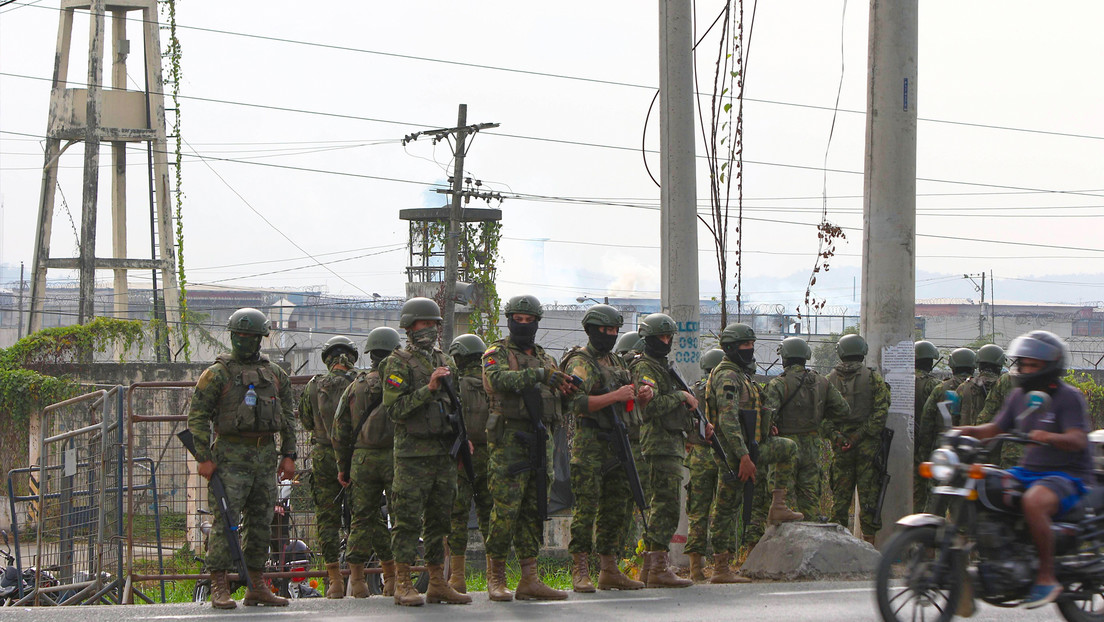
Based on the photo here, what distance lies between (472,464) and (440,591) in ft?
3.15

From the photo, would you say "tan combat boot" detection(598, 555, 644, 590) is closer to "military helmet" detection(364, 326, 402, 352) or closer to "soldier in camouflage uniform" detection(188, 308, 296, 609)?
"soldier in camouflage uniform" detection(188, 308, 296, 609)

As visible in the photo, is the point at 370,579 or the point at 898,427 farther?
the point at 898,427

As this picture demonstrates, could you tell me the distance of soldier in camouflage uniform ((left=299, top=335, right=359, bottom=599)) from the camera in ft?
29.7

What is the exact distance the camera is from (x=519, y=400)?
7.91m

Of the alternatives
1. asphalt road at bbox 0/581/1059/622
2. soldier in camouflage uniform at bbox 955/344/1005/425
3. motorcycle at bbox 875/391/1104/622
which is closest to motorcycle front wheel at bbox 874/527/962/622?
motorcycle at bbox 875/391/1104/622

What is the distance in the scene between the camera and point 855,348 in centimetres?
1094

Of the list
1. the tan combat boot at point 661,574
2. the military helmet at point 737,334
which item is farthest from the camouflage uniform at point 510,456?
the military helmet at point 737,334

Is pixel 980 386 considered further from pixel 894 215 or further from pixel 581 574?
pixel 581 574

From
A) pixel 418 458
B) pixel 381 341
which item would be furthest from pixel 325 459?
pixel 418 458

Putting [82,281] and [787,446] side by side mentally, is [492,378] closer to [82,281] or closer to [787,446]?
[787,446]

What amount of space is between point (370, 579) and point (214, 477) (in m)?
2.63

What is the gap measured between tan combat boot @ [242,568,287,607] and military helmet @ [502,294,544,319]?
2453mm

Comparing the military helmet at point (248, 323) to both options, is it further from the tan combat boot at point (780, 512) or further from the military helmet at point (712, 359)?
the military helmet at point (712, 359)

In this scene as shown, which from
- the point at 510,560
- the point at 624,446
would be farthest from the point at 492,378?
the point at 510,560
